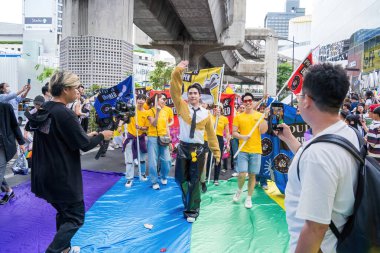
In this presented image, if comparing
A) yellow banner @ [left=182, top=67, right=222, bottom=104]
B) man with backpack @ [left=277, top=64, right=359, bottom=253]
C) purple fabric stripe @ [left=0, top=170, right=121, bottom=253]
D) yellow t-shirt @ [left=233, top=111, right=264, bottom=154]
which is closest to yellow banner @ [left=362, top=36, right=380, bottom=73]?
A: yellow banner @ [left=182, top=67, right=222, bottom=104]

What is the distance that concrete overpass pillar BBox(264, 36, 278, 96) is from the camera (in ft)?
128

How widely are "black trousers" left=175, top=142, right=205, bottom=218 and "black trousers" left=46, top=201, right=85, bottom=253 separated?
1.99m

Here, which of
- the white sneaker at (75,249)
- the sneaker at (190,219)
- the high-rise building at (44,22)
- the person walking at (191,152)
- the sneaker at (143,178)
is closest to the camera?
the white sneaker at (75,249)

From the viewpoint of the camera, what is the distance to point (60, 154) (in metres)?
3.09

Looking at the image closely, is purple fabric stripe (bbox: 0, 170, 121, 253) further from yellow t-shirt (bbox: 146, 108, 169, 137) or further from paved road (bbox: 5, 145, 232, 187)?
yellow t-shirt (bbox: 146, 108, 169, 137)

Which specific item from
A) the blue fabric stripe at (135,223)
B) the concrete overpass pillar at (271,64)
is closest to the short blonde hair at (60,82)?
the blue fabric stripe at (135,223)

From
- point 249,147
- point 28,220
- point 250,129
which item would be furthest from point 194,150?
point 28,220

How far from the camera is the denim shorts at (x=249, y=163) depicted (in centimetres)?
579

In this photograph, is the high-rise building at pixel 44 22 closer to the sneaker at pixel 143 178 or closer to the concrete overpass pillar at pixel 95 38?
the concrete overpass pillar at pixel 95 38

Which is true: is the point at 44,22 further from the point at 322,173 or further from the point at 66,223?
the point at 322,173

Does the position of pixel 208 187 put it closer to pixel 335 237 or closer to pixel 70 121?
pixel 70 121

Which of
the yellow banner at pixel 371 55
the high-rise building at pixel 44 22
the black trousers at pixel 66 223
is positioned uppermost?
the high-rise building at pixel 44 22

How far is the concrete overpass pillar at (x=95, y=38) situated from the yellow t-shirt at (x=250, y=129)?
6.69m

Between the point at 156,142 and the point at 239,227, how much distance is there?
8.77 feet
